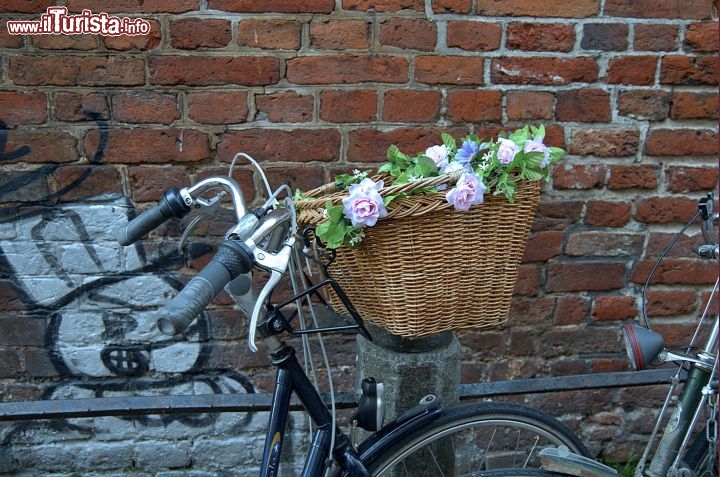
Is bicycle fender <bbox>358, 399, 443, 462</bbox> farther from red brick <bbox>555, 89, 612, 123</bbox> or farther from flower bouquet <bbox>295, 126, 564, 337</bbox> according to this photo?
red brick <bbox>555, 89, 612, 123</bbox>

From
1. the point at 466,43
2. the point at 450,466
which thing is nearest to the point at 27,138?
the point at 466,43

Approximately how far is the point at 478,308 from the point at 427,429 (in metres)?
0.29

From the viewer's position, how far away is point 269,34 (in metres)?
2.05

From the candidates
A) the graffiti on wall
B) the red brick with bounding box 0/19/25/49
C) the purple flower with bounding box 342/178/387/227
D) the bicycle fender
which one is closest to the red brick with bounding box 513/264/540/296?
the bicycle fender

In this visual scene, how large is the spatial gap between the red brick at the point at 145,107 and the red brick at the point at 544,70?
971 millimetres

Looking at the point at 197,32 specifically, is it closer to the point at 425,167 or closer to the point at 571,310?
the point at 425,167

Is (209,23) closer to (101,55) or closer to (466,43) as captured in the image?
(101,55)

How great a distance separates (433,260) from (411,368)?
0.36 metres

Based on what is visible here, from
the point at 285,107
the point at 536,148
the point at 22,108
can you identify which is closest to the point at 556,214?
the point at 536,148

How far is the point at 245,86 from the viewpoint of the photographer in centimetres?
208

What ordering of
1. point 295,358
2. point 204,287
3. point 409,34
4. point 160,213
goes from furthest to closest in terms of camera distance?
point 409,34 < point 295,358 < point 160,213 < point 204,287

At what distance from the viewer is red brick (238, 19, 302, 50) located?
2043mm

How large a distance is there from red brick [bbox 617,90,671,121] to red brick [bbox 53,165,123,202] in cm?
158

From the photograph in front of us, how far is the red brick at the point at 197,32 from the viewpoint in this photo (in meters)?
2.03
